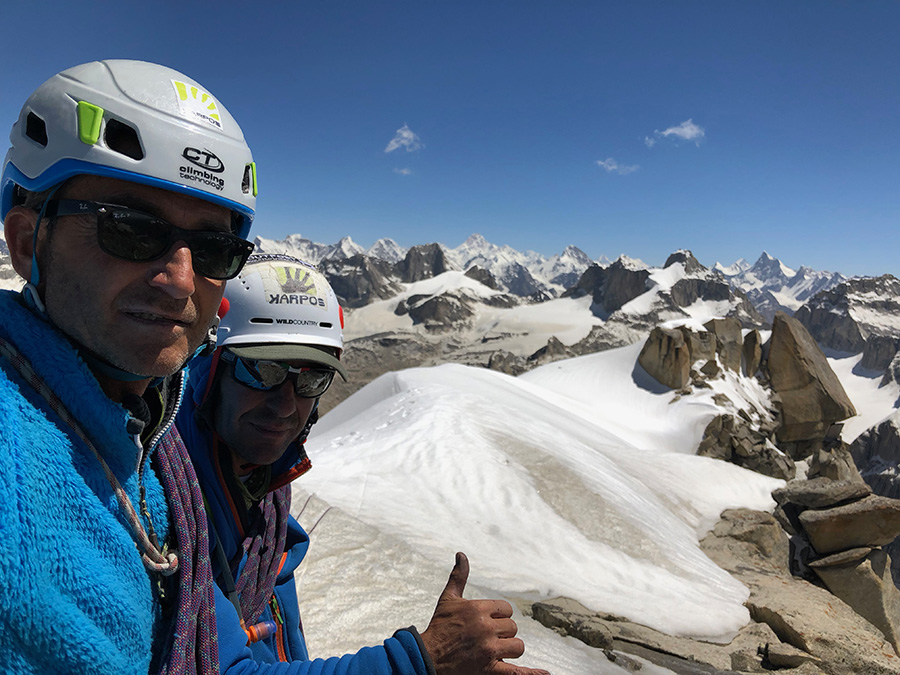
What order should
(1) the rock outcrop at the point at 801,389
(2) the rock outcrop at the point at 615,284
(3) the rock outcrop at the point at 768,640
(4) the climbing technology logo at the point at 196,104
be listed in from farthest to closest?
(2) the rock outcrop at the point at 615,284
(1) the rock outcrop at the point at 801,389
(3) the rock outcrop at the point at 768,640
(4) the climbing technology logo at the point at 196,104

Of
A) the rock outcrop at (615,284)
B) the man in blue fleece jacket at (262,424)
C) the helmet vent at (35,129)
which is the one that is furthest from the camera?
the rock outcrop at (615,284)

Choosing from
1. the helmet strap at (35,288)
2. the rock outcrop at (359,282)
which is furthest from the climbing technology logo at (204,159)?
the rock outcrop at (359,282)

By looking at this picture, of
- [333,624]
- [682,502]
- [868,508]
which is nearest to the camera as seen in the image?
[333,624]

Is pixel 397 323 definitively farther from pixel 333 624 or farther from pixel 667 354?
pixel 333 624

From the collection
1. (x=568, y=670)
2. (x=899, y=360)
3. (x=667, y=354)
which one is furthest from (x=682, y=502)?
(x=899, y=360)

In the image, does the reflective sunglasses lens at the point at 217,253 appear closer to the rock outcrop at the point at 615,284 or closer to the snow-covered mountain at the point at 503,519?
the snow-covered mountain at the point at 503,519

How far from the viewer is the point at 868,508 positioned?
473 inches

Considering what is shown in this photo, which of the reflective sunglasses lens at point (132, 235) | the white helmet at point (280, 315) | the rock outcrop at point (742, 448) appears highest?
the reflective sunglasses lens at point (132, 235)

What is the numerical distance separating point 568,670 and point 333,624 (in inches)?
84.6

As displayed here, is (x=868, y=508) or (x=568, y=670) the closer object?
(x=568, y=670)

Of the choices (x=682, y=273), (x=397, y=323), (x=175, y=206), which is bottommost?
(x=397, y=323)

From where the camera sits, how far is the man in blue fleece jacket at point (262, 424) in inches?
99.7

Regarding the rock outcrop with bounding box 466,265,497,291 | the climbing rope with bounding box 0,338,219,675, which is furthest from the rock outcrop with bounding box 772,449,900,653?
the rock outcrop with bounding box 466,265,497,291

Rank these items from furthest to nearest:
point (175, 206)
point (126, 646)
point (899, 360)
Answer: point (899, 360) < point (175, 206) < point (126, 646)
